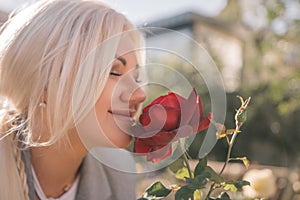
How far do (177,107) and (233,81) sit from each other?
5050 mm

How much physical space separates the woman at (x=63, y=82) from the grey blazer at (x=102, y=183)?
5.9 inches

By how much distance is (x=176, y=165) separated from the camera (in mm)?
805

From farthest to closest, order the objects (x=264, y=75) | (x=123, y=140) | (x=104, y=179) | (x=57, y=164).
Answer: (x=264, y=75) → (x=104, y=179) → (x=57, y=164) → (x=123, y=140)

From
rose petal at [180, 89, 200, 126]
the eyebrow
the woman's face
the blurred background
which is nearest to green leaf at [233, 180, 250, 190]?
rose petal at [180, 89, 200, 126]

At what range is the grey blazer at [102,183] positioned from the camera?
1268mm

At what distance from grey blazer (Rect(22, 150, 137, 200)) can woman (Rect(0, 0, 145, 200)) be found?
15 centimetres

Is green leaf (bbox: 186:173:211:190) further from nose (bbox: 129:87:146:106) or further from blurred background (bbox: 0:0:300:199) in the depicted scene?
blurred background (bbox: 0:0:300:199)

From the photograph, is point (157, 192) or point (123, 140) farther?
point (123, 140)

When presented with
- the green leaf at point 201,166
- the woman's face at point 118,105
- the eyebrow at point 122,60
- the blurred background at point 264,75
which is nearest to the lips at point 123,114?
the woman's face at point 118,105

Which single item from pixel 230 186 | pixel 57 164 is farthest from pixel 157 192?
pixel 57 164

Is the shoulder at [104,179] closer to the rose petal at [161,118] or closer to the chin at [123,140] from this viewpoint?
the chin at [123,140]

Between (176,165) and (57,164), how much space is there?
48 cm

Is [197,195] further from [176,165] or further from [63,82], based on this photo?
[63,82]

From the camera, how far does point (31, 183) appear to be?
1135 mm
